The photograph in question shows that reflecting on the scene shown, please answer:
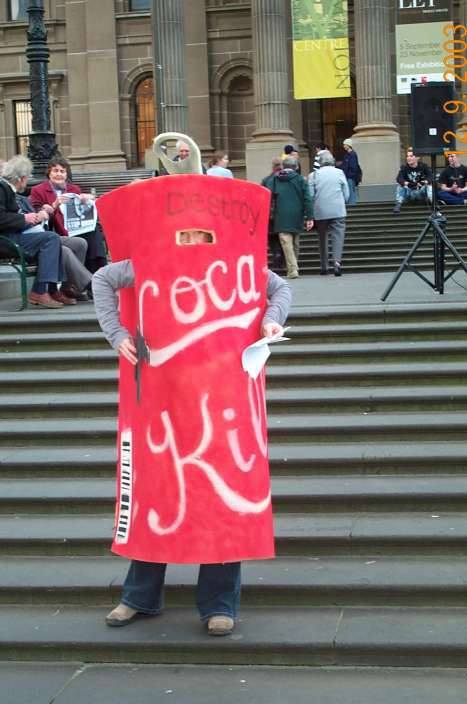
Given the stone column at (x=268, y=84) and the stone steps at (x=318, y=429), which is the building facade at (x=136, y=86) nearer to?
the stone column at (x=268, y=84)

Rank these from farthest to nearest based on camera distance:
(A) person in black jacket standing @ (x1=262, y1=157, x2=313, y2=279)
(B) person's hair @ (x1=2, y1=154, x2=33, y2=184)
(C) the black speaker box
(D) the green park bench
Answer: (A) person in black jacket standing @ (x1=262, y1=157, x2=313, y2=279), (C) the black speaker box, (B) person's hair @ (x1=2, y1=154, x2=33, y2=184), (D) the green park bench

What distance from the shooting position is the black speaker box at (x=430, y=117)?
12.5m

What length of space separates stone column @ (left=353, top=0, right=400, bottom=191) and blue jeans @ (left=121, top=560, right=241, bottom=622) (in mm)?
26786

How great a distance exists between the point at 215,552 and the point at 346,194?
13.0 metres

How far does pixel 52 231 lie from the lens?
480 inches

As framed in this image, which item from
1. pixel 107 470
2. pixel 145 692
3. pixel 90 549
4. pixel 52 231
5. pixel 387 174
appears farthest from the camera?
pixel 387 174

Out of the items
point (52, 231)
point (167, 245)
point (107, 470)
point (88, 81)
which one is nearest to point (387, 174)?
point (88, 81)

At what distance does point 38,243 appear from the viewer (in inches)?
463

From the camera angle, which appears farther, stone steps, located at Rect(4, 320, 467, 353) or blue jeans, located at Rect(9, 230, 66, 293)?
blue jeans, located at Rect(9, 230, 66, 293)

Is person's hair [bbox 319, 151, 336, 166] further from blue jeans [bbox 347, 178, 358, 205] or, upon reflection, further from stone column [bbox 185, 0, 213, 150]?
stone column [bbox 185, 0, 213, 150]

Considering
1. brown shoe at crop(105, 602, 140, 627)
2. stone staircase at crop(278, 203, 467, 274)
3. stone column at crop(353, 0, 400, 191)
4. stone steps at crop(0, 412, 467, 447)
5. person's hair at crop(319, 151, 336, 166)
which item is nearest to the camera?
brown shoe at crop(105, 602, 140, 627)

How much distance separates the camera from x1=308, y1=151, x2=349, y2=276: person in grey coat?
1744 cm

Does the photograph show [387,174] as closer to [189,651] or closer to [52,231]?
[52,231]

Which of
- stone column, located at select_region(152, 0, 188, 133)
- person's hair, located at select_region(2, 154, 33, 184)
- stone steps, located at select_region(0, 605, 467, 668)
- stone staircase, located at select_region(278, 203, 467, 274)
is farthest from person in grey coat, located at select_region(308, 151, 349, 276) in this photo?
stone column, located at select_region(152, 0, 188, 133)
